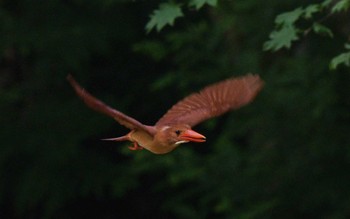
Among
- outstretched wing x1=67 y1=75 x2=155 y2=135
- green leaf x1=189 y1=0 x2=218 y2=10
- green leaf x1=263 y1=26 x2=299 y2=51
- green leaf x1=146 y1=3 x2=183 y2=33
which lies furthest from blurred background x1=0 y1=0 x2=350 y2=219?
outstretched wing x1=67 y1=75 x2=155 y2=135

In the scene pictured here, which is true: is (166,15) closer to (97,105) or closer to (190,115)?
(190,115)

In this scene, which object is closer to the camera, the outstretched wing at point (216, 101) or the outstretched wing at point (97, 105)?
the outstretched wing at point (97, 105)

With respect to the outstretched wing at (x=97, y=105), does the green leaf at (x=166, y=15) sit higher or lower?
higher

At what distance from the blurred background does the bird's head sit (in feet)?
14.4

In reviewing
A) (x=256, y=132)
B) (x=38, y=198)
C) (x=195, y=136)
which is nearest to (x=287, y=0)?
(x=256, y=132)

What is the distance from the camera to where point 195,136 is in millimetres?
3508

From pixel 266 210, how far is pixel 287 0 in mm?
1641

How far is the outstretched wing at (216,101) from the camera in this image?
159 inches

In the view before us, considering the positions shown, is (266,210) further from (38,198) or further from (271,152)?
(38,198)

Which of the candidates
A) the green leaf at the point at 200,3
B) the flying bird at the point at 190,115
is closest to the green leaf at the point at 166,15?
the green leaf at the point at 200,3

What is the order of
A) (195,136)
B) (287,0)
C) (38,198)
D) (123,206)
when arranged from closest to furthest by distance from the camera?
1. (195,136)
2. (287,0)
3. (38,198)
4. (123,206)

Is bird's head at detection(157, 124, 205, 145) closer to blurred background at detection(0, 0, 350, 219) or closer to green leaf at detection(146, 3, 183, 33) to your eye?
green leaf at detection(146, 3, 183, 33)

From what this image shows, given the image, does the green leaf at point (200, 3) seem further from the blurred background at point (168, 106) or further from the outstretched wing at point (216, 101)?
the blurred background at point (168, 106)

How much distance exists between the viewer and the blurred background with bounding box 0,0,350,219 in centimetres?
824
